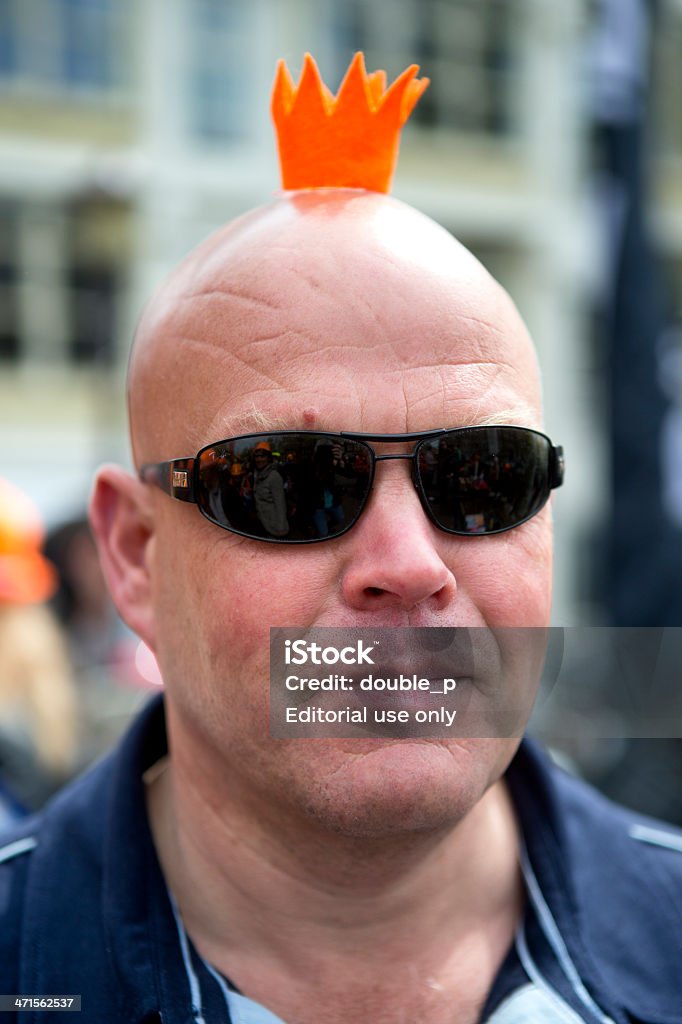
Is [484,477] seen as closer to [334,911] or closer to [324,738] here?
[324,738]

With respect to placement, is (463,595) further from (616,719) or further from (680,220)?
(680,220)

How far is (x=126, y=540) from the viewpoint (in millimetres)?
1910

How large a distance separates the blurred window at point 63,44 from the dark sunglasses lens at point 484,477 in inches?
609

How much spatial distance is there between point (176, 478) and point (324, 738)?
0.50 meters

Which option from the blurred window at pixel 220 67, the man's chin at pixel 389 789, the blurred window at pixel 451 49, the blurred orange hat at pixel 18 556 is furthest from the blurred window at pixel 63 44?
the man's chin at pixel 389 789

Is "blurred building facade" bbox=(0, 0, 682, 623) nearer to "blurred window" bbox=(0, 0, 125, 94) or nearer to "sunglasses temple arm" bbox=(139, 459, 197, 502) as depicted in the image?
"blurred window" bbox=(0, 0, 125, 94)

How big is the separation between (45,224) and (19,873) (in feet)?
49.2

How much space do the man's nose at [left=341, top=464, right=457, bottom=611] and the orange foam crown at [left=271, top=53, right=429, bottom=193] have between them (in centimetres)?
63

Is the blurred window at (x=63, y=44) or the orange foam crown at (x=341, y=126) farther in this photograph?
the blurred window at (x=63, y=44)

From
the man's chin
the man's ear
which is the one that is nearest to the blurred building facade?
the man's ear

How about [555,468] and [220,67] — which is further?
[220,67]

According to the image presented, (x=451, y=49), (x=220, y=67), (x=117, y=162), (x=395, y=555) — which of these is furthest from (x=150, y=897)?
(x=451, y=49)

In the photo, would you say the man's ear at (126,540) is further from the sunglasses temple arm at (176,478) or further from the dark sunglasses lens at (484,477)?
the dark sunglasses lens at (484,477)

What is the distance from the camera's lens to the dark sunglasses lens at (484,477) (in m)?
1.56
